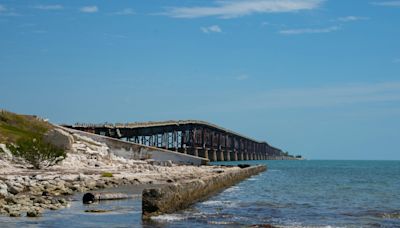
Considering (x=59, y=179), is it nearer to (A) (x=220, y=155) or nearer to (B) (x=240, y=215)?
(B) (x=240, y=215)

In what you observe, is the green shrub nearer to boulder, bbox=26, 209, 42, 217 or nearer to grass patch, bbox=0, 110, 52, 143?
grass patch, bbox=0, 110, 52, 143

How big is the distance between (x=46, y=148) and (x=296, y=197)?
21897 millimetres

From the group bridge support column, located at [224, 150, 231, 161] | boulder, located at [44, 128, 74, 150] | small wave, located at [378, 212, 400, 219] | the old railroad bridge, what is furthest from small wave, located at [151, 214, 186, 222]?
bridge support column, located at [224, 150, 231, 161]

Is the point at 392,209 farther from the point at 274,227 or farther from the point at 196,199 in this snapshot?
the point at 274,227

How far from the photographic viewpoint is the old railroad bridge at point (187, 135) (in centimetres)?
10312

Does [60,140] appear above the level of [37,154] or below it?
above

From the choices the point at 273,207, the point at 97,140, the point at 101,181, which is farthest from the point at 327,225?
the point at 97,140

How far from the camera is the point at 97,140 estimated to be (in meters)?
77.8

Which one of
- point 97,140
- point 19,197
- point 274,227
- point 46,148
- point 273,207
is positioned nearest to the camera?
point 274,227

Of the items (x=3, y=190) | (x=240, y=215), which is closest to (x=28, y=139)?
(x=3, y=190)

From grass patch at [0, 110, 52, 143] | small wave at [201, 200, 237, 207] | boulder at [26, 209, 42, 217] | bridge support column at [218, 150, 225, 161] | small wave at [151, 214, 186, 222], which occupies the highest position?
bridge support column at [218, 150, 225, 161]

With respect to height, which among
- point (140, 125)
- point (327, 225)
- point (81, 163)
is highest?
point (140, 125)

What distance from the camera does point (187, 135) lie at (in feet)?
435

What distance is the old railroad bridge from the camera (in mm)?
103125
